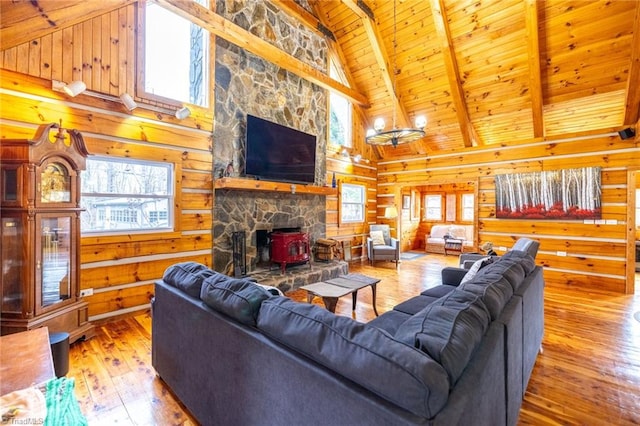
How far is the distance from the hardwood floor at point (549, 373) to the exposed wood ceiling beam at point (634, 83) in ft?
9.52

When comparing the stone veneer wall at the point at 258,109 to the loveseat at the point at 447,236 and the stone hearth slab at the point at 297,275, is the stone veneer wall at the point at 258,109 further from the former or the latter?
the loveseat at the point at 447,236

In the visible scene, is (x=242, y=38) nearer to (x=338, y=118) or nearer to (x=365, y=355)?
(x=338, y=118)

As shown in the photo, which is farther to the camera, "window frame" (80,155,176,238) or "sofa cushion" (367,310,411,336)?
"window frame" (80,155,176,238)

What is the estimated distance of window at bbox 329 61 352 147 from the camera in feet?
21.5

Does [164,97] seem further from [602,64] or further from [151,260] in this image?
[602,64]

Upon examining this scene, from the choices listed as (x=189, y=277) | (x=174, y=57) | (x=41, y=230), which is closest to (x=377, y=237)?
(x=174, y=57)

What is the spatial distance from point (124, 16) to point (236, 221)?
2928 mm

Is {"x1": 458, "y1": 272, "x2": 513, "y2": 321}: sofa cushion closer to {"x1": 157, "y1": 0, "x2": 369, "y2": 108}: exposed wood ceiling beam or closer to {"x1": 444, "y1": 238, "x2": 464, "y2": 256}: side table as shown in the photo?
{"x1": 157, "y1": 0, "x2": 369, "y2": 108}: exposed wood ceiling beam

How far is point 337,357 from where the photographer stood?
1.06m

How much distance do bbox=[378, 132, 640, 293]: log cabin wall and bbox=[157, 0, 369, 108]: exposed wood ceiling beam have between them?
352 cm

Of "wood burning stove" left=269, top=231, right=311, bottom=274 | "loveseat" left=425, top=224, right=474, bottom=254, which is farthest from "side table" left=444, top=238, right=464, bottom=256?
"wood burning stove" left=269, top=231, right=311, bottom=274

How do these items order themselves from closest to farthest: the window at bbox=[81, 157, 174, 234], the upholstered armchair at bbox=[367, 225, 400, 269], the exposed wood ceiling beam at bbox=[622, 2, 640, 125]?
the window at bbox=[81, 157, 174, 234], the exposed wood ceiling beam at bbox=[622, 2, 640, 125], the upholstered armchair at bbox=[367, 225, 400, 269]

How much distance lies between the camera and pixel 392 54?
5781 mm

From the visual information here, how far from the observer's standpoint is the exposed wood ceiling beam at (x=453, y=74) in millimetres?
4711
